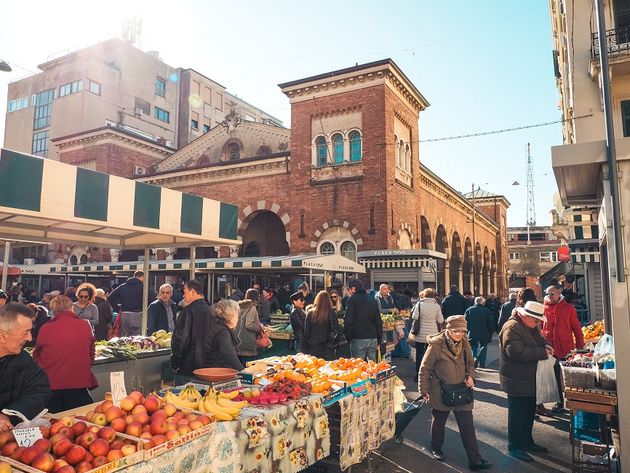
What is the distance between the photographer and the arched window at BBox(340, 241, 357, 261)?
1898cm

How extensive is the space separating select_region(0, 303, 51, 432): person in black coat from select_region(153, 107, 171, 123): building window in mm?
46011

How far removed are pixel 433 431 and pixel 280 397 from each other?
7.56 ft

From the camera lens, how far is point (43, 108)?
41750 mm

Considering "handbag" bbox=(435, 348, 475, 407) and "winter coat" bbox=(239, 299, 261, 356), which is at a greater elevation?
"winter coat" bbox=(239, 299, 261, 356)

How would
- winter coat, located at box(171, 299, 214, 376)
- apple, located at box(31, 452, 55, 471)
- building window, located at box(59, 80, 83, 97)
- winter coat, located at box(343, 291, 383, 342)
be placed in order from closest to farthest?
apple, located at box(31, 452, 55, 471)
winter coat, located at box(171, 299, 214, 376)
winter coat, located at box(343, 291, 383, 342)
building window, located at box(59, 80, 83, 97)

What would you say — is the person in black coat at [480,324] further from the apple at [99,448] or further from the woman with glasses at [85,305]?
the apple at [99,448]

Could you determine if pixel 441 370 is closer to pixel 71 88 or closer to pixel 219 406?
pixel 219 406

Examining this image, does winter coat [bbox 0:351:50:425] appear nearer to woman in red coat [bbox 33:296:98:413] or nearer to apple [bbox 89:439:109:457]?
apple [bbox 89:439:109:457]

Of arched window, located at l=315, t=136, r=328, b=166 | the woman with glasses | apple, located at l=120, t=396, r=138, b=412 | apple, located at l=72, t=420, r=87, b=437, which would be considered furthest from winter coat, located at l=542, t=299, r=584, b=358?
arched window, located at l=315, t=136, r=328, b=166

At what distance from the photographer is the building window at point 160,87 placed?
151ft

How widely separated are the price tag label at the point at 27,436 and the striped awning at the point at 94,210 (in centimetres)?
301

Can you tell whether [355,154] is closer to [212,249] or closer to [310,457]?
[212,249]

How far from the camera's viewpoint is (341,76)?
19.6 metres

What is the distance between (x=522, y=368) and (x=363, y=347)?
3.27 m
